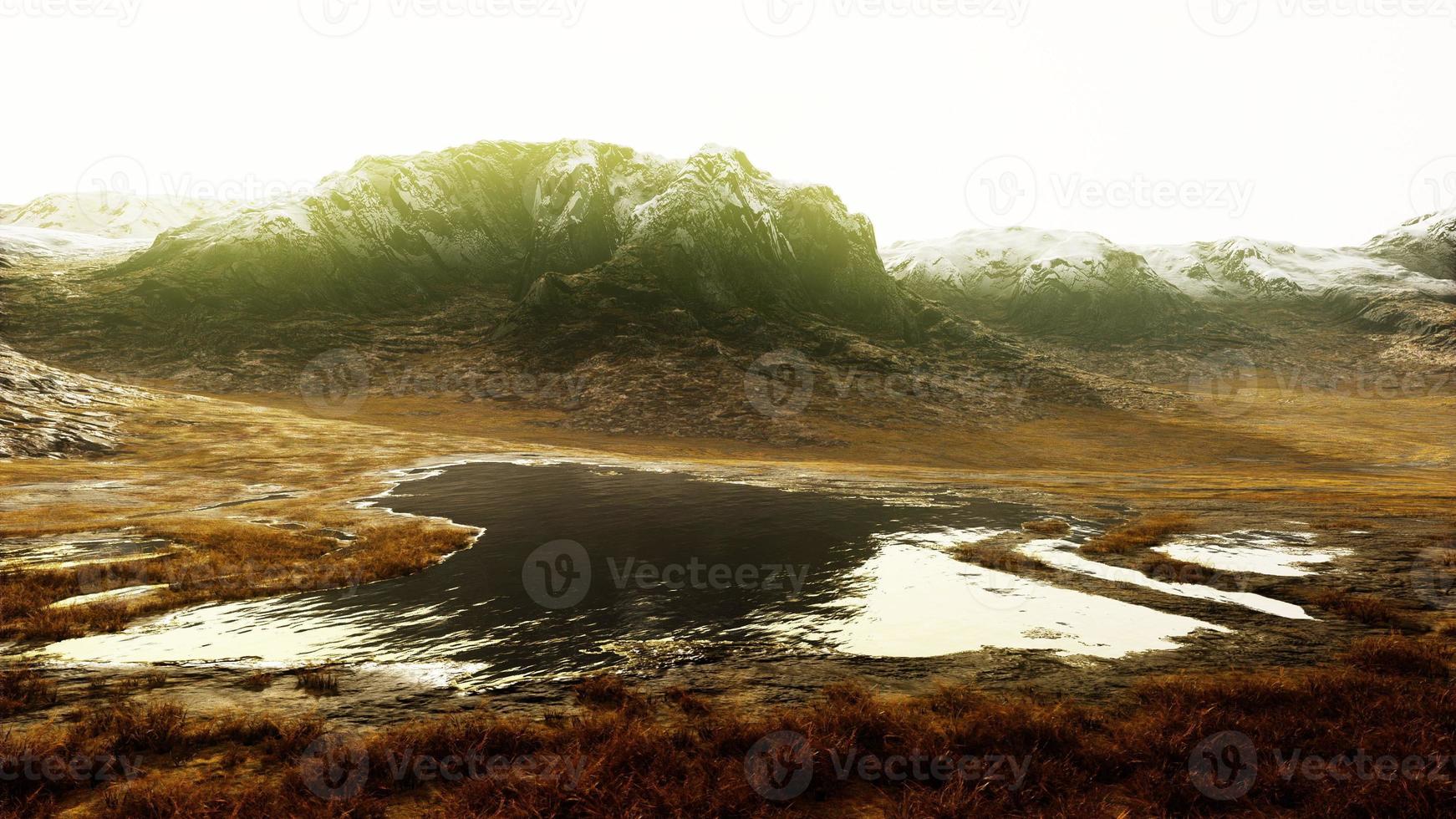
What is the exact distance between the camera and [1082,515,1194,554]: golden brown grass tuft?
20188 mm

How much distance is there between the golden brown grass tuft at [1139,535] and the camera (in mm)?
20188

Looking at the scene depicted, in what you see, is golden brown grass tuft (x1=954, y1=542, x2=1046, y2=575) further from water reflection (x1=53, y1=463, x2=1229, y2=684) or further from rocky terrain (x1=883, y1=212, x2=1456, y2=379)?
rocky terrain (x1=883, y1=212, x2=1456, y2=379)

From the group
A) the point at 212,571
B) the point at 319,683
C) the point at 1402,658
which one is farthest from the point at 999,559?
the point at 212,571

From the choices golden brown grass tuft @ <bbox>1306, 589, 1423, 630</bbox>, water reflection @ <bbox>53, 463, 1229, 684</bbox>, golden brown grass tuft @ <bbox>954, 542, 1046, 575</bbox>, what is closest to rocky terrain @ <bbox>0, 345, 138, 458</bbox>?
water reflection @ <bbox>53, 463, 1229, 684</bbox>

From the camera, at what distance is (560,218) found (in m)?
136

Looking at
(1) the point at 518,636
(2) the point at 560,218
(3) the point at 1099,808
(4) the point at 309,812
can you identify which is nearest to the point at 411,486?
(1) the point at 518,636

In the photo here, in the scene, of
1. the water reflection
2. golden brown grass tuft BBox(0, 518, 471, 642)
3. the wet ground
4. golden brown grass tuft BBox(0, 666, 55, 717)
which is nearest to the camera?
golden brown grass tuft BBox(0, 666, 55, 717)

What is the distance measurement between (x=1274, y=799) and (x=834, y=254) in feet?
439

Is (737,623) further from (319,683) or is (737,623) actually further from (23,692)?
(23,692)

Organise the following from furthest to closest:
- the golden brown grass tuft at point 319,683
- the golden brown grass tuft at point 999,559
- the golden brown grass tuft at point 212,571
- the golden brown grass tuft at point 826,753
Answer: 1. the golden brown grass tuft at point 999,559
2. the golden brown grass tuft at point 212,571
3. the golden brown grass tuft at point 319,683
4. the golden brown grass tuft at point 826,753

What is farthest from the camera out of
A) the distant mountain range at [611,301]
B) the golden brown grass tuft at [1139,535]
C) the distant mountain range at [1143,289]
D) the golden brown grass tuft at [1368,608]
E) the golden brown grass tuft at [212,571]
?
the distant mountain range at [1143,289]

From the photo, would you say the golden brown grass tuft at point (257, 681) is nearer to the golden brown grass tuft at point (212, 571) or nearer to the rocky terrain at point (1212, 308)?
the golden brown grass tuft at point (212, 571)

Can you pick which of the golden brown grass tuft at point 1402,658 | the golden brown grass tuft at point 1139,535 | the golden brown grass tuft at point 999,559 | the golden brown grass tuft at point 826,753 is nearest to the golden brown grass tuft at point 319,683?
the golden brown grass tuft at point 826,753

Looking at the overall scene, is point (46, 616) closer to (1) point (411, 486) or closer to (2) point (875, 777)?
(2) point (875, 777)
